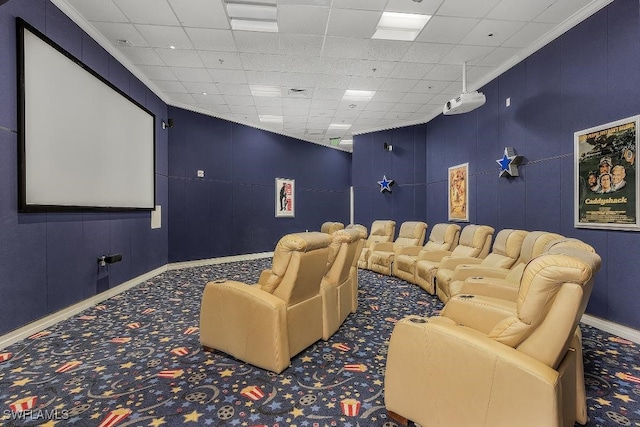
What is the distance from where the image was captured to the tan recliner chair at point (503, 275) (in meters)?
3.22

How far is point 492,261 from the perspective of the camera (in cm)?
455

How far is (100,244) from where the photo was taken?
4.66 meters

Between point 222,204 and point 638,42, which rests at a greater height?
point 638,42

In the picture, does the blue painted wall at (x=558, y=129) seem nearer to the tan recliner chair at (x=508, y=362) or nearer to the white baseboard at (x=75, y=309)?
the tan recliner chair at (x=508, y=362)

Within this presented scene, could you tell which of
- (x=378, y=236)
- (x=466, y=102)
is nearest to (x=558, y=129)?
(x=466, y=102)

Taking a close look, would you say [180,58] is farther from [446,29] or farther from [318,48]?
[446,29]

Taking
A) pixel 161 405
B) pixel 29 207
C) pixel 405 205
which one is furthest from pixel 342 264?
pixel 405 205

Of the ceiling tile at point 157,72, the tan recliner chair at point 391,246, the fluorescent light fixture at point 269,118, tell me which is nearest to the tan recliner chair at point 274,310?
the tan recliner chair at point 391,246

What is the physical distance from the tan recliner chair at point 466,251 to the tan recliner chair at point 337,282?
1907mm

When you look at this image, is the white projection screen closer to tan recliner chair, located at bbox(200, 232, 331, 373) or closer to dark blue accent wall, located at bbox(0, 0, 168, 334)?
dark blue accent wall, located at bbox(0, 0, 168, 334)

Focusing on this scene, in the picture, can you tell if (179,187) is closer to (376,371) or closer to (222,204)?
(222,204)

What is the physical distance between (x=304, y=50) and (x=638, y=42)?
3.95 m

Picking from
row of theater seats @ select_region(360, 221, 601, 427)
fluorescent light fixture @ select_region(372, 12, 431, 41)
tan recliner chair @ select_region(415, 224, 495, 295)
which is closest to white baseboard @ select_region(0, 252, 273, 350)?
row of theater seats @ select_region(360, 221, 601, 427)

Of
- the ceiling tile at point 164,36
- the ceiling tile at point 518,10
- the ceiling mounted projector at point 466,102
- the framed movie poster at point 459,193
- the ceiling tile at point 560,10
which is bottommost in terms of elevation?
the framed movie poster at point 459,193
